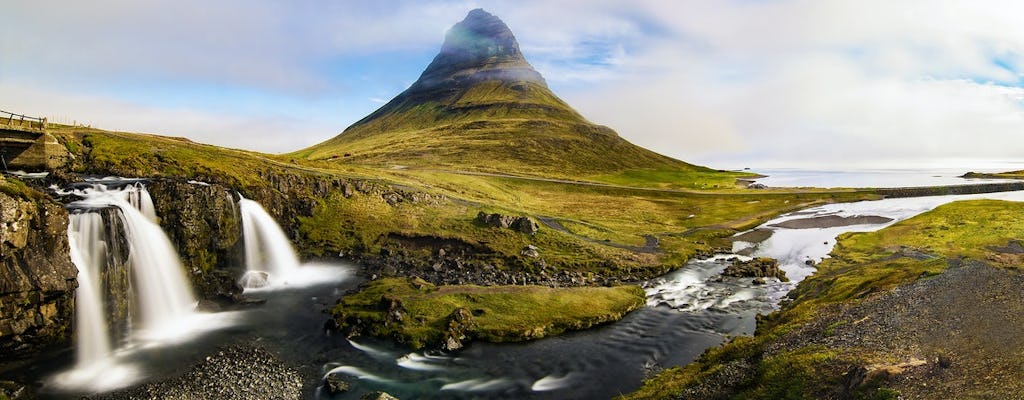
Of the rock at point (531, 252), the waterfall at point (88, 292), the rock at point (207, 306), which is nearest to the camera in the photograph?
the waterfall at point (88, 292)

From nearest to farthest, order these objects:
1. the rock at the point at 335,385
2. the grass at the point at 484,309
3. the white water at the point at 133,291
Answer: the rock at the point at 335,385 → the white water at the point at 133,291 → the grass at the point at 484,309

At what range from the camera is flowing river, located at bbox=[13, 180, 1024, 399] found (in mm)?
34125

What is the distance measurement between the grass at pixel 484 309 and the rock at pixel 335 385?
7865 mm

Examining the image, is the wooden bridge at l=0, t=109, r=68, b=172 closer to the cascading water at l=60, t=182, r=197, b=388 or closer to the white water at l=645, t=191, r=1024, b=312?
the cascading water at l=60, t=182, r=197, b=388

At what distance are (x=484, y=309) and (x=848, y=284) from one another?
38.5m

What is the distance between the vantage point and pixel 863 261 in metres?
67.9

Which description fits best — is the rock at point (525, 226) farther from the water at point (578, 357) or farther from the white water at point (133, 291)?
the white water at point (133, 291)

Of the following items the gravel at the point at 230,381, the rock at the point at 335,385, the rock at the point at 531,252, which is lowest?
the rock at the point at 335,385

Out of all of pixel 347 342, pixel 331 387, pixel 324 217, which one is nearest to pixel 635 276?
pixel 347 342

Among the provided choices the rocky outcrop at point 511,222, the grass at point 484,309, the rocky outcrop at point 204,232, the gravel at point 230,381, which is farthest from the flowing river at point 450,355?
the rocky outcrop at point 511,222

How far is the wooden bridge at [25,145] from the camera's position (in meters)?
54.5

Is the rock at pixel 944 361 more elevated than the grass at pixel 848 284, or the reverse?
the rock at pixel 944 361

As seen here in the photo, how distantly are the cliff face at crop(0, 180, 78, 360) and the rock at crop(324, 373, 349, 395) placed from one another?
Answer: 884 inches

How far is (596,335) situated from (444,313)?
14.8m
